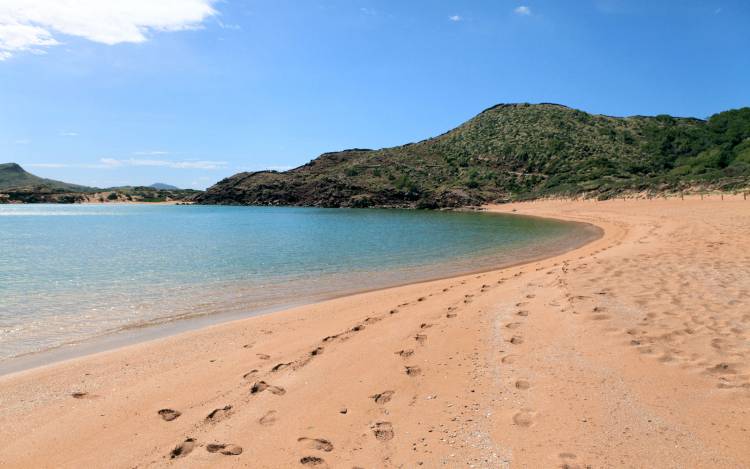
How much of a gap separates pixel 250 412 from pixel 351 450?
4.24ft

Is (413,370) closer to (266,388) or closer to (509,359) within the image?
(509,359)

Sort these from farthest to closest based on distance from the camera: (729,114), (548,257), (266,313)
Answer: (729,114) → (548,257) → (266,313)

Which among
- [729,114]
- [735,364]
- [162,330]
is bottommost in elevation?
[162,330]

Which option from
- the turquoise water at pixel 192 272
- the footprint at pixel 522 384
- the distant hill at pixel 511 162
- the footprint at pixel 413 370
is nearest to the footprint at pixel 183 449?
the footprint at pixel 413 370

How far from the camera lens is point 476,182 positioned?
68812mm

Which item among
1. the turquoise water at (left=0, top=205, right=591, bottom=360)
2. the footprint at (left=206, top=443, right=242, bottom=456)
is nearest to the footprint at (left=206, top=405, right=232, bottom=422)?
the footprint at (left=206, top=443, right=242, bottom=456)

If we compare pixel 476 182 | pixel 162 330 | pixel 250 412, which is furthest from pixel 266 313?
pixel 476 182

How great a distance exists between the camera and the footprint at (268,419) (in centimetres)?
416

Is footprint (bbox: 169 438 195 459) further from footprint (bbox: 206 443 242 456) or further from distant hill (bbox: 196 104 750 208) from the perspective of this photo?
distant hill (bbox: 196 104 750 208)

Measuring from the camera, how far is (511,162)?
74.9 m

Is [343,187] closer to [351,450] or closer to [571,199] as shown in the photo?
[571,199]

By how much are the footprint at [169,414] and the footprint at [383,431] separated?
2050 mm

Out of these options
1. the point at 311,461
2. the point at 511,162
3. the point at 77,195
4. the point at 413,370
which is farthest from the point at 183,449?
the point at 77,195

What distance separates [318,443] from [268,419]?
0.70 meters
